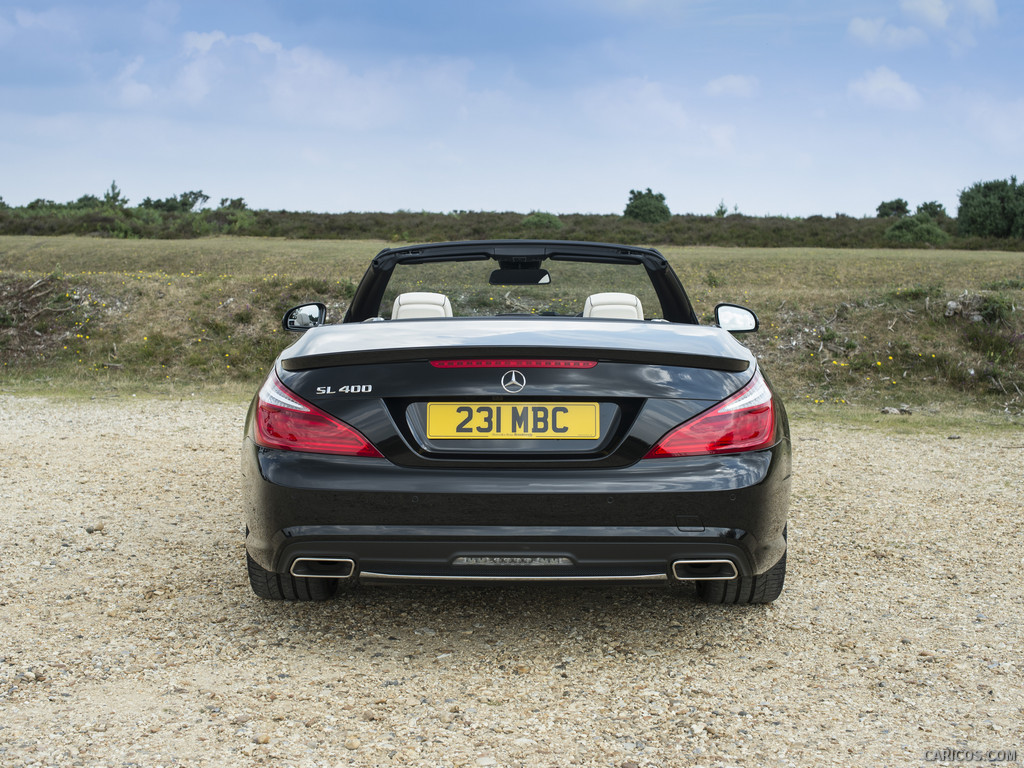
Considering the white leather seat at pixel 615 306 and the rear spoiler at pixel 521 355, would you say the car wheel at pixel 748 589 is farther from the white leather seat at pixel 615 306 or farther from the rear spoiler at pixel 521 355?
the white leather seat at pixel 615 306

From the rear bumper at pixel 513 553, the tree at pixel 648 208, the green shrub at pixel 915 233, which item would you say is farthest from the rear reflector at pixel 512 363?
the tree at pixel 648 208

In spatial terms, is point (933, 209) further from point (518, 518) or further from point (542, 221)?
point (518, 518)

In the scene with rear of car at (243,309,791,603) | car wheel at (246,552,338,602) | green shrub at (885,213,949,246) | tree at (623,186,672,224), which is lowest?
car wheel at (246,552,338,602)

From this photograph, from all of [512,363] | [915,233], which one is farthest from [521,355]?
[915,233]

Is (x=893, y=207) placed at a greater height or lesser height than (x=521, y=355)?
greater

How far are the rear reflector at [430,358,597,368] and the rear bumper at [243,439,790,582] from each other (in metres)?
0.33

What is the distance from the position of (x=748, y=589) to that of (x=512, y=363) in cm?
145

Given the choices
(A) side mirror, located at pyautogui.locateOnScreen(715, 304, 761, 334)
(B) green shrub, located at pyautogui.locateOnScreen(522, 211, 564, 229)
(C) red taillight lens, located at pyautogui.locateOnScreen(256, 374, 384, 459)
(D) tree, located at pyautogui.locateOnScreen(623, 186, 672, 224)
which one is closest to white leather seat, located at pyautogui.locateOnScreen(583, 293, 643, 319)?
(A) side mirror, located at pyautogui.locateOnScreen(715, 304, 761, 334)

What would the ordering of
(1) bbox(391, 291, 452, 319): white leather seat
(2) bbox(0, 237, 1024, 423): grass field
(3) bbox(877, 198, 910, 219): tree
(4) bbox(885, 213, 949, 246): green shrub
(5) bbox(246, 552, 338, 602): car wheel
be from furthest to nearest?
(3) bbox(877, 198, 910, 219): tree, (4) bbox(885, 213, 949, 246): green shrub, (2) bbox(0, 237, 1024, 423): grass field, (1) bbox(391, 291, 452, 319): white leather seat, (5) bbox(246, 552, 338, 602): car wheel

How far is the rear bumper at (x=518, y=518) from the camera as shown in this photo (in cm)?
284

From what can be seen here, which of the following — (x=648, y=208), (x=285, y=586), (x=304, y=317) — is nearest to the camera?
(x=285, y=586)

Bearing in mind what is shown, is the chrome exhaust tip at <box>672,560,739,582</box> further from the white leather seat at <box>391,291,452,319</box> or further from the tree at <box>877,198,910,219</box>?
the tree at <box>877,198,910,219</box>

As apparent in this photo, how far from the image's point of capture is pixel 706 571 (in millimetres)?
2969

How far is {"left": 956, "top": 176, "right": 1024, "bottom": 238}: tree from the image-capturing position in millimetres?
41594
